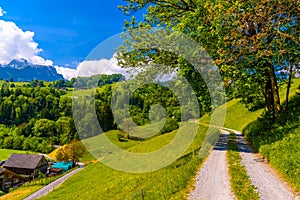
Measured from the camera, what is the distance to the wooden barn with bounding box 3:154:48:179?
96.5 meters

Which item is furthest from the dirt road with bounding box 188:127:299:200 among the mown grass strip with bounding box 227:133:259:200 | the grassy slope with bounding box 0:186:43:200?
the grassy slope with bounding box 0:186:43:200

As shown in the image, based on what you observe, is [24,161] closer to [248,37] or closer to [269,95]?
[269,95]

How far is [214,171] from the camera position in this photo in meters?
14.4

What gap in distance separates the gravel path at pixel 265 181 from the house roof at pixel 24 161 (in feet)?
315

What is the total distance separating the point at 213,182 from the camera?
1234cm

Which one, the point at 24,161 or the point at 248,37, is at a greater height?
the point at 248,37

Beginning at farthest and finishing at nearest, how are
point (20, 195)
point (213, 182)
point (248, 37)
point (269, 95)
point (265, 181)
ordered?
1. point (20, 195)
2. point (269, 95)
3. point (248, 37)
4. point (213, 182)
5. point (265, 181)

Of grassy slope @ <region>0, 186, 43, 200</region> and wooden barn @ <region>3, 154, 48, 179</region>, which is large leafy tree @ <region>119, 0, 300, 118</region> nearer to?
grassy slope @ <region>0, 186, 43, 200</region>

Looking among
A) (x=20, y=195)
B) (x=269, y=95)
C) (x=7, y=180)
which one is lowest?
(x=7, y=180)

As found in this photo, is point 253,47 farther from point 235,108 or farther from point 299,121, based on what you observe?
point 235,108

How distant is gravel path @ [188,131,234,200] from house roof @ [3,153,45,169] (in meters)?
94.6

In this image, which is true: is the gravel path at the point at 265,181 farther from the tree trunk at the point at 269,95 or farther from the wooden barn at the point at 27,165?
the wooden barn at the point at 27,165

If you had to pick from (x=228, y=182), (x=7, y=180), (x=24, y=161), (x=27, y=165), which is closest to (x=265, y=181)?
(x=228, y=182)

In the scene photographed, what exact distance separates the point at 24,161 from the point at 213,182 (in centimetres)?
10406
